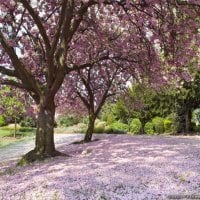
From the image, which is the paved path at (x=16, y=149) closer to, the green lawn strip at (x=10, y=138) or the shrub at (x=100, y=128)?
the green lawn strip at (x=10, y=138)

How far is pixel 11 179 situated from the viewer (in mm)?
9805

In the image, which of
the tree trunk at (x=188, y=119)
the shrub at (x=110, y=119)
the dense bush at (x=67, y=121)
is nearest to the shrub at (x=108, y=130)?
the shrub at (x=110, y=119)

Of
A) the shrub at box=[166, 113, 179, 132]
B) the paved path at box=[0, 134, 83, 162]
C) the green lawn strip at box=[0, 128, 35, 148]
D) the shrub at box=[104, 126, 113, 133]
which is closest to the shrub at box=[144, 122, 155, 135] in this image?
the shrub at box=[166, 113, 179, 132]

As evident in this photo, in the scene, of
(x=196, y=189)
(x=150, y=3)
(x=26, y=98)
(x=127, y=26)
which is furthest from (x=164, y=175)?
(x=26, y=98)

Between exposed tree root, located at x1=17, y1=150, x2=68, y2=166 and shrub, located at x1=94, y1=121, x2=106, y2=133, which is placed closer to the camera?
exposed tree root, located at x1=17, y1=150, x2=68, y2=166

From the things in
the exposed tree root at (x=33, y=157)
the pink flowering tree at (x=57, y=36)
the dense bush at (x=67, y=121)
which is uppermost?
the pink flowering tree at (x=57, y=36)

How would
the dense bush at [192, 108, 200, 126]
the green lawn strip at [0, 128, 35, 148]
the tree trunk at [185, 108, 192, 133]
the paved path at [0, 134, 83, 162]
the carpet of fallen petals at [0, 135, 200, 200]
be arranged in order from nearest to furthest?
the carpet of fallen petals at [0, 135, 200, 200] < the paved path at [0, 134, 83, 162] < the green lawn strip at [0, 128, 35, 148] < the tree trunk at [185, 108, 192, 133] < the dense bush at [192, 108, 200, 126]

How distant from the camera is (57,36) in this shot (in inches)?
535

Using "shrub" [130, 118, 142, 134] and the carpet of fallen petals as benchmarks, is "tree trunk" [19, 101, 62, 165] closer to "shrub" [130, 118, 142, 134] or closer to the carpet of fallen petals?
the carpet of fallen petals

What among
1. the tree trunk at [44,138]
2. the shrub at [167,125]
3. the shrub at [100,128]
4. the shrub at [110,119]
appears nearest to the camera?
the tree trunk at [44,138]

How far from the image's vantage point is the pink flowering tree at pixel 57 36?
12.5m

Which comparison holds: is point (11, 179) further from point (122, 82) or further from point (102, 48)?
point (122, 82)

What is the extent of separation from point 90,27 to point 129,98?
234 inches

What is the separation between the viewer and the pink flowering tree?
1253cm
